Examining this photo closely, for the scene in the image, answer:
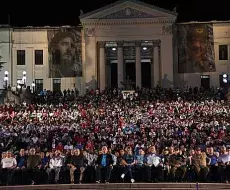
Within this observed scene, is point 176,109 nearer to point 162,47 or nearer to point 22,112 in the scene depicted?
point 22,112

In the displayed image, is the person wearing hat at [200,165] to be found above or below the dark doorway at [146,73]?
below

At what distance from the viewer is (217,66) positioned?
6012 cm

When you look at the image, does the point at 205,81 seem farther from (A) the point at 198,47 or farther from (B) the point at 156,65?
(B) the point at 156,65

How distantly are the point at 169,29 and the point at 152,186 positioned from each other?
135ft

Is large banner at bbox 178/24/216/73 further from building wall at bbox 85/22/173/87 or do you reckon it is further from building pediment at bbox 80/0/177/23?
building pediment at bbox 80/0/177/23

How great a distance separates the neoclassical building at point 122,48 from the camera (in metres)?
58.4

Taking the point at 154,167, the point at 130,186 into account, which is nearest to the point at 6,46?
the point at 154,167

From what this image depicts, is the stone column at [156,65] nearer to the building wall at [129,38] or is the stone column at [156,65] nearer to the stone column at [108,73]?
the building wall at [129,38]

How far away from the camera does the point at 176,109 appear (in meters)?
37.8

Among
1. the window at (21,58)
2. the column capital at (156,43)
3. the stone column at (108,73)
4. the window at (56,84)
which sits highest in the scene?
the column capital at (156,43)

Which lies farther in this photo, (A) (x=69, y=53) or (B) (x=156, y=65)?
(A) (x=69, y=53)

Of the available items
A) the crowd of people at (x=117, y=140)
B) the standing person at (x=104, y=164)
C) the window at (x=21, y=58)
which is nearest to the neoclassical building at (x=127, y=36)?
the window at (x=21, y=58)

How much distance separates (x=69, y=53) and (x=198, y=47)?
563 inches

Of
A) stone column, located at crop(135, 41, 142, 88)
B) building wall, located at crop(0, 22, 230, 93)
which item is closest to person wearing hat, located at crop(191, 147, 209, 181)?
stone column, located at crop(135, 41, 142, 88)
